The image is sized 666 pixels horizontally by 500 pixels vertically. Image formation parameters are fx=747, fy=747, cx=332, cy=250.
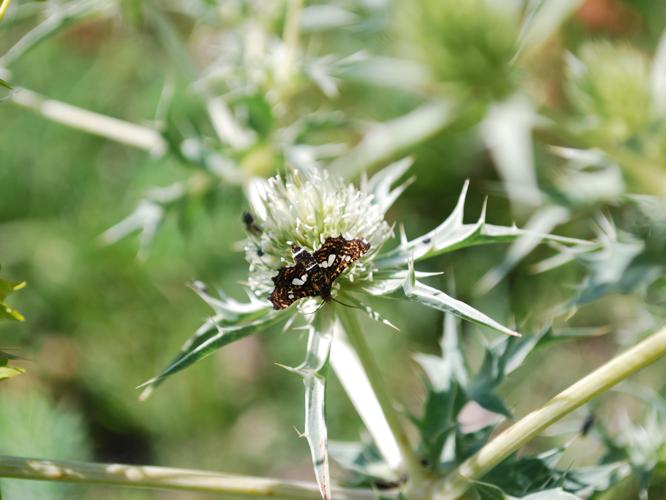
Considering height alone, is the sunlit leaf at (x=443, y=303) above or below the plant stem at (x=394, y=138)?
above

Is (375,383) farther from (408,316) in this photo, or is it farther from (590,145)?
(408,316)

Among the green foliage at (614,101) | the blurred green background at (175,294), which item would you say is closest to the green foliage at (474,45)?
the green foliage at (614,101)

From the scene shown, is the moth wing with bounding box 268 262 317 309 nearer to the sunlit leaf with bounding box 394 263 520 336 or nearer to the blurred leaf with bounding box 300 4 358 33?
the sunlit leaf with bounding box 394 263 520 336

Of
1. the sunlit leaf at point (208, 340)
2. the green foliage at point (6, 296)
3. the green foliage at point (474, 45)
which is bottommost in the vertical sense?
the green foliage at point (474, 45)

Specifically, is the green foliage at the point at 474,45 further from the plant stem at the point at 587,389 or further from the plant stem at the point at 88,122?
the plant stem at the point at 587,389

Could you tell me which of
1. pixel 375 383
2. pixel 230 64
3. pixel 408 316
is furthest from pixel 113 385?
pixel 375 383

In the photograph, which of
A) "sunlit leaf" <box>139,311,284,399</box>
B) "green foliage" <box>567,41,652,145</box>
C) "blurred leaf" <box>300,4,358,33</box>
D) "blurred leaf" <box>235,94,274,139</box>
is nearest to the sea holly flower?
"sunlit leaf" <box>139,311,284,399</box>

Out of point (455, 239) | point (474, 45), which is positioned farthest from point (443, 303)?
point (474, 45)
